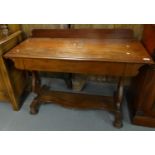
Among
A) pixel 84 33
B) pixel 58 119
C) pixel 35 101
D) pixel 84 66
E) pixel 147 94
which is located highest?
pixel 84 33

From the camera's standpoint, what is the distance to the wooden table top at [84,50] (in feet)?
4.18

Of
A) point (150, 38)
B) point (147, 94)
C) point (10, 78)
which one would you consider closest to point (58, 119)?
point (10, 78)

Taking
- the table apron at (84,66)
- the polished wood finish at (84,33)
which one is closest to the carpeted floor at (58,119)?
the table apron at (84,66)

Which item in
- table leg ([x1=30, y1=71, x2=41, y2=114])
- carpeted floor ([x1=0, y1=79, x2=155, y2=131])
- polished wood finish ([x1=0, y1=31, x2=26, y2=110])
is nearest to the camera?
polished wood finish ([x1=0, y1=31, x2=26, y2=110])

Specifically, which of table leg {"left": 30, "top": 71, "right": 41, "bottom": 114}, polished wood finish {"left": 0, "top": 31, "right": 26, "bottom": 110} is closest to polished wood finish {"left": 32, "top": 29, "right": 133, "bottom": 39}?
polished wood finish {"left": 0, "top": 31, "right": 26, "bottom": 110}

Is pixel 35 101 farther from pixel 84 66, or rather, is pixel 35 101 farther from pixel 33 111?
pixel 84 66

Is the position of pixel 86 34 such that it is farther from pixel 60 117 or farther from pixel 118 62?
pixel 60 117

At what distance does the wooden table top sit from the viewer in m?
1.27

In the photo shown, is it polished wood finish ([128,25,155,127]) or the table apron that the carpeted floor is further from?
the table apron

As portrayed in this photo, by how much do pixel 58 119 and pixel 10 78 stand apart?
707mm

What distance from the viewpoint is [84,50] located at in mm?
1420

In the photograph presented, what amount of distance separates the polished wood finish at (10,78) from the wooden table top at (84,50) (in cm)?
11

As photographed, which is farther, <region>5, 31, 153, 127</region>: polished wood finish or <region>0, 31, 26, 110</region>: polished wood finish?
<region>0, 31, 26, 110</region>: polished wood finish
